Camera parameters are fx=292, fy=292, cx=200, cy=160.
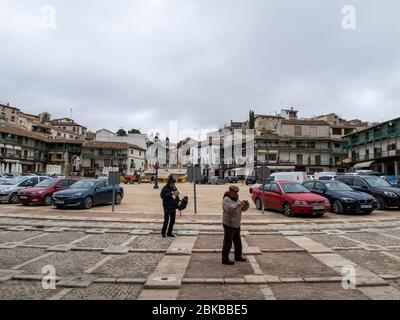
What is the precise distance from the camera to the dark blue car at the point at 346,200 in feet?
42.8

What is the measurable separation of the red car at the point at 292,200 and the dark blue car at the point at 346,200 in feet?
4.06

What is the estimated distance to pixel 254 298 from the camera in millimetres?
4246

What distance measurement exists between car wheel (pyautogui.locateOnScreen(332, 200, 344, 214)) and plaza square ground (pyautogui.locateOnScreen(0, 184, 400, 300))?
2.26 meters

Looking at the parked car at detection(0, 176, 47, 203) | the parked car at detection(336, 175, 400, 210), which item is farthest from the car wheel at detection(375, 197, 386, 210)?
the parked car at detection(0, 176, 47, 203)

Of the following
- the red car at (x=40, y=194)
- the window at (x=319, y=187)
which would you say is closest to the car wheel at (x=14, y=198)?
the red car at (x=40, y=194)

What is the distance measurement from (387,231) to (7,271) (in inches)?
424

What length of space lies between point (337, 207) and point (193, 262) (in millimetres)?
9885

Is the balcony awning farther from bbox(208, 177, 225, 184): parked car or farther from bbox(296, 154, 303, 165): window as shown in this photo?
bbox(208, 177, 225, 184): parked car

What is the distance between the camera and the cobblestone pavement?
178 inches

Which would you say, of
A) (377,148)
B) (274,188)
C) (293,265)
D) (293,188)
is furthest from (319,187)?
(377,148)

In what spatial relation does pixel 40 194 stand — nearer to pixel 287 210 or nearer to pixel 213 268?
pixel 287 210

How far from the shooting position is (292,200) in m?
12.3
